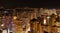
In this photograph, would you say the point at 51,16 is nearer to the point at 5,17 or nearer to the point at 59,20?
the point at 59,20

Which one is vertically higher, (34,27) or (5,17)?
(5,17)

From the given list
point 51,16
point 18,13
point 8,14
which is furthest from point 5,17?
point 51,16

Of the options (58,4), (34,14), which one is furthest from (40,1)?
(34,14)

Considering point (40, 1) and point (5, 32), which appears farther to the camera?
point (5, 32)

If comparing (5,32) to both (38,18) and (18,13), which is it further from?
(38,18)

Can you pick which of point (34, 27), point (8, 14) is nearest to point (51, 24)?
point (34, 27)

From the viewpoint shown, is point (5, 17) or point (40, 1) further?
point (5, 17)

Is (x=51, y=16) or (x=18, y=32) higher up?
(x=51, y=16)
